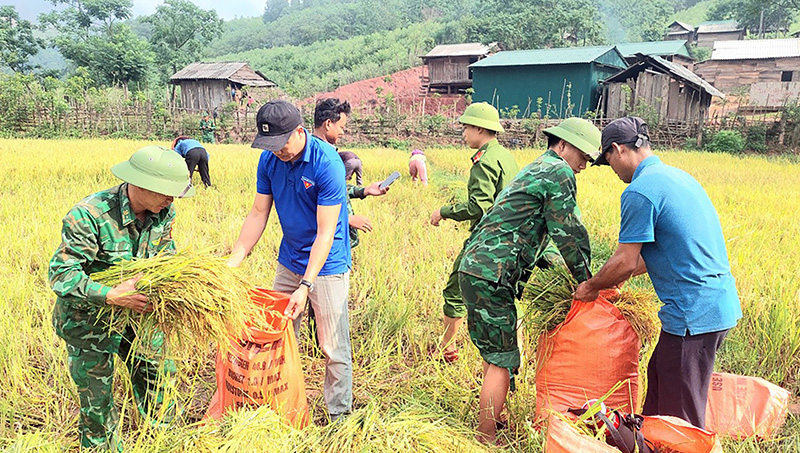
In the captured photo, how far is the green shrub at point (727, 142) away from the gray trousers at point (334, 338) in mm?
16288

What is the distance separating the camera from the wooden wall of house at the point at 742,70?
87.0ft

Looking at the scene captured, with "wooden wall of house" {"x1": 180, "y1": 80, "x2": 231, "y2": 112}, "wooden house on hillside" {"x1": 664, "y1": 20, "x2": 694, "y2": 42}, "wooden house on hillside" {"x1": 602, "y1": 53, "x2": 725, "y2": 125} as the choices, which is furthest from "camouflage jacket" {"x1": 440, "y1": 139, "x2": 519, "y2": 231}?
"wooden house on hillside" {"x1": 664, "y1": 20, "x2": 694, "y2": 42}

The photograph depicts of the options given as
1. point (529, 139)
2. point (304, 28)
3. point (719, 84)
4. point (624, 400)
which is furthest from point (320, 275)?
point (304, 28)

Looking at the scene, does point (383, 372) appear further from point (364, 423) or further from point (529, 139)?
point (529, 139)

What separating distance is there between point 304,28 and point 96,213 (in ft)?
260

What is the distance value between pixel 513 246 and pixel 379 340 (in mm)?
1263

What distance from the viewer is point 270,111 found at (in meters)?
2.17

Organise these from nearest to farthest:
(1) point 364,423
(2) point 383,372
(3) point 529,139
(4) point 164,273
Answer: (4) point 164,273 < (1) point 364,423 < (2) point 383,372 < (3) point 529,139

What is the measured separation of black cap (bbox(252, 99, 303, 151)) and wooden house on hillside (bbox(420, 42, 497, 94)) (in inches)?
1132

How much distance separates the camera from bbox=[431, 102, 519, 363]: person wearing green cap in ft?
9.86

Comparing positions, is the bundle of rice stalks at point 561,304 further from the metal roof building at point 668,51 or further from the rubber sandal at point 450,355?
the metal roof building at point 668,51

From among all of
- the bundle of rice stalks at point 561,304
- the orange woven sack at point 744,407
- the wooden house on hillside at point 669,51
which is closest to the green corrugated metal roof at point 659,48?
the wooden house on hillside at point 669,51

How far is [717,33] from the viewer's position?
152 ft

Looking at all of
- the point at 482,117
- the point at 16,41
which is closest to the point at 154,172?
the point at 482,117
